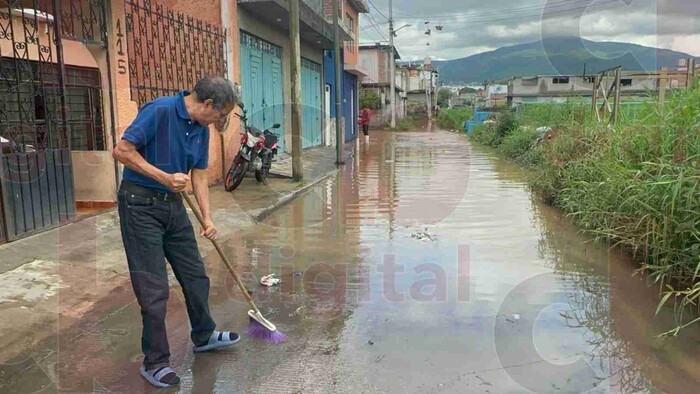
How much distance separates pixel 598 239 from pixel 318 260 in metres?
2.87

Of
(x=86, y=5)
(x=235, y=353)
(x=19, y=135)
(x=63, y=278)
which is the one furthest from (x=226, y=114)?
(x=86, y=5)

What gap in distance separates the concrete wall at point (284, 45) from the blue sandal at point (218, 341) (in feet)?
25.3

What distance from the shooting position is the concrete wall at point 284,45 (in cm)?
1141

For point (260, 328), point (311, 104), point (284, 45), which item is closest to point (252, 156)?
point (260, 328)

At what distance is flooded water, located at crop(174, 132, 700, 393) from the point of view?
124 inches

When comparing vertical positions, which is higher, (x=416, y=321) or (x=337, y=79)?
(x=337, y=79)

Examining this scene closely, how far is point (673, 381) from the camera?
308 centimetres

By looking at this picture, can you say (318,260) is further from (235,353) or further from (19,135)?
(19,135)

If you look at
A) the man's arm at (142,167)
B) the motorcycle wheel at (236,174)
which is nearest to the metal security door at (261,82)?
the motorcycle wheel at (236,174)

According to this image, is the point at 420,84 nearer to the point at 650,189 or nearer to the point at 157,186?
the point at 650,189

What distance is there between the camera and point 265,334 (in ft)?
12.1

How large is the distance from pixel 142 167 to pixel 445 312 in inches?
94.2

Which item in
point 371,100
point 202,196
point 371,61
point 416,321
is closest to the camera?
point 202,196

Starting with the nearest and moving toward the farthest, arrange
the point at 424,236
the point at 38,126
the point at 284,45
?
the point at 38,126
the point at 424,236
the point at 284,45
